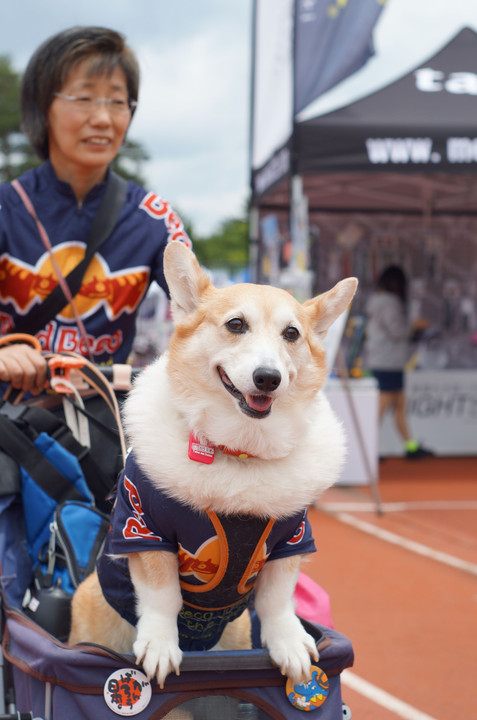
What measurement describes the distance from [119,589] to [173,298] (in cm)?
74

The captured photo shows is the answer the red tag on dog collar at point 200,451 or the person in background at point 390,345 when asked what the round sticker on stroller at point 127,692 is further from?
the person in background at point 390,345

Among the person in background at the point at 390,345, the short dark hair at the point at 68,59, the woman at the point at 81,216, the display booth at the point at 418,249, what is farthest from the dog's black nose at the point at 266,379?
the person in background at the point at 390,345

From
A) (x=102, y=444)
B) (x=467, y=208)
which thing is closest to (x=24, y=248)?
(x=102, y=444)

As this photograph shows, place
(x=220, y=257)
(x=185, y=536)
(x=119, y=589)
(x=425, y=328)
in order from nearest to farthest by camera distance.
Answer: (x=185, y=536), (x=119, y=589), (x=425, y=328), (x=220, y=257)

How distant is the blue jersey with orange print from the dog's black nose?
102 cm

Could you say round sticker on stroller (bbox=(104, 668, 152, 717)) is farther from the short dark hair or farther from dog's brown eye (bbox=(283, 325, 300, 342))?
the short dark hair

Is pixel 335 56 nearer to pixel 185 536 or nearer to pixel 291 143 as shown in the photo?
pixel 291 143

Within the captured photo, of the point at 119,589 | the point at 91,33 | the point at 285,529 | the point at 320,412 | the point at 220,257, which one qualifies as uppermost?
the point at 91,33

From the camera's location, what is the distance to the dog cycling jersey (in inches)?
70.3

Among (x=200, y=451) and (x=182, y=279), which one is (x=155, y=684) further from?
(x=182, y=279)

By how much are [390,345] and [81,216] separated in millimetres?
7556

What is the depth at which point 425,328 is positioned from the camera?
10.6m

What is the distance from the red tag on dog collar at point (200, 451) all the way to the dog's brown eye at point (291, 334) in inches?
12.6

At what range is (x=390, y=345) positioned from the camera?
9.80 meters
